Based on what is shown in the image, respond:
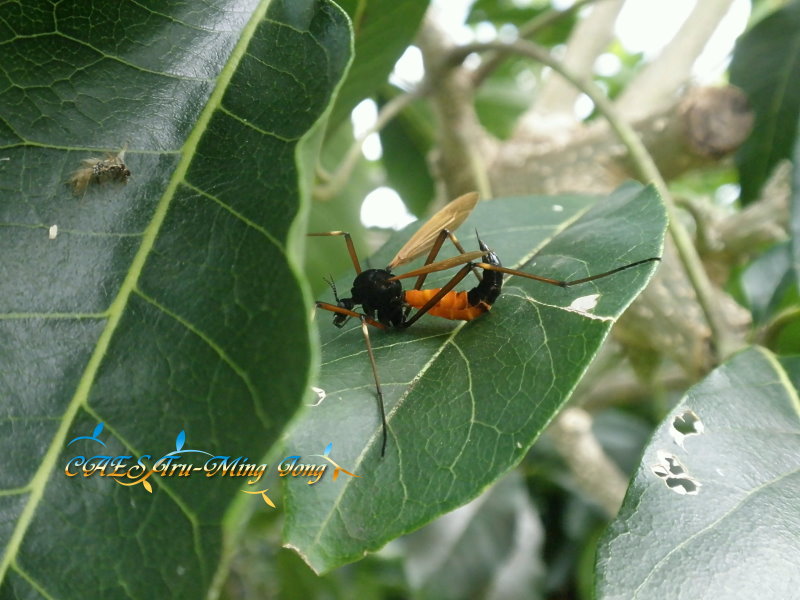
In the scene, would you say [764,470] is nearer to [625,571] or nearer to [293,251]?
[625,571]

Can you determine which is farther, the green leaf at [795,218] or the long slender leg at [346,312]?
the green leaf at [795,218]

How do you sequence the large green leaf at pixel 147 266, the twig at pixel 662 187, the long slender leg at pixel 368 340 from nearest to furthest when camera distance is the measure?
the large green leaf at pixel 147 266
the long slender leg at pixel 368 340
the twig at pixel 662 187

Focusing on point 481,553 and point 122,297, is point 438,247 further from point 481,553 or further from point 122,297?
point 481,553

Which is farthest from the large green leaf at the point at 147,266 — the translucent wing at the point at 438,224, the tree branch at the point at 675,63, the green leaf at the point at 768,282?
the tree branch at the point at 675,63

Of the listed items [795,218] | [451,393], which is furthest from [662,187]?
[451,393]

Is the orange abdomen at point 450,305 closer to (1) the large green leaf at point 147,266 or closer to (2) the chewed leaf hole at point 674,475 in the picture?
(2) the chewed leaf hole at point 674,475

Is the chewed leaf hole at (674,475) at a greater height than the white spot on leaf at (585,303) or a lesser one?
lesser

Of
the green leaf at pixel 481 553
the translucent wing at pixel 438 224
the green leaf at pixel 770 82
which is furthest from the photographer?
the green leaf at pixel 481 553
